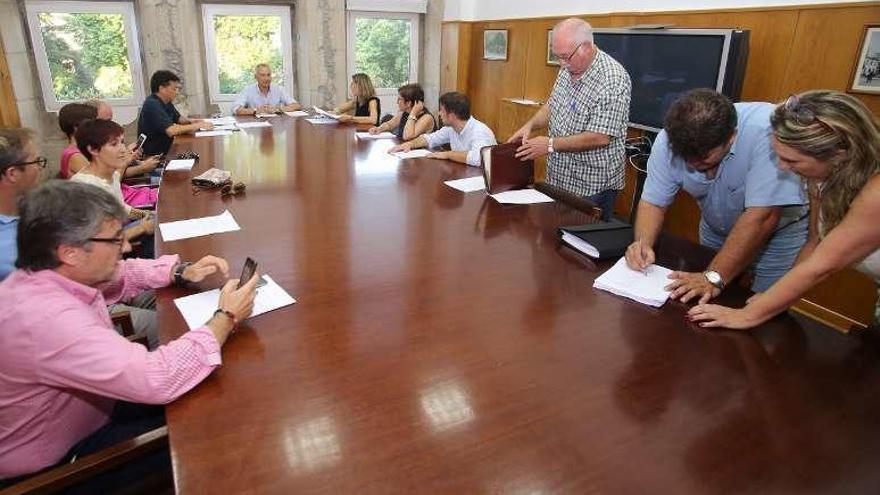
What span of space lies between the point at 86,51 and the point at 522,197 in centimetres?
526

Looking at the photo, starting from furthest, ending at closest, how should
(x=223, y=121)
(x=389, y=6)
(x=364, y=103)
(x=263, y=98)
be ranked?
(x=389, y=6), (x=263, y=98), (x=364, y=103), (x=223, y=121)

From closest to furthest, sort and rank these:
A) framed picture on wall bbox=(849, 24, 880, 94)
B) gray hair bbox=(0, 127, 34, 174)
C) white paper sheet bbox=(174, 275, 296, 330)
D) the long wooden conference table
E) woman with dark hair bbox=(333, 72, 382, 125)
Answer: the long wooden conference table < white paper sheet bbox=(174, 275, 296, 330) < gray hair bbox=(0, 127, 34, 174) < framed picture on wall bbox=(849, 24, 880, 94) < woman with dark hair bbox=(333, 72, 382, 125)

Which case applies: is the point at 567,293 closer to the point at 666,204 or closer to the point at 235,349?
the point at 666,204

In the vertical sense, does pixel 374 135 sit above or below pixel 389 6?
below

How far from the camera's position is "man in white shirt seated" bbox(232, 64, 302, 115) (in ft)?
17.2

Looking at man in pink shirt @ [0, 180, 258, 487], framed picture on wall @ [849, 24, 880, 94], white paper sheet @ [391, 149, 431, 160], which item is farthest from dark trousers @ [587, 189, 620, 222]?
man in pink shirt @ [0, 180, 258, 487]

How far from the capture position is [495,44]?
5.88 m

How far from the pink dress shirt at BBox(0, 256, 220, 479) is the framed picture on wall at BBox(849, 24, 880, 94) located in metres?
3.36

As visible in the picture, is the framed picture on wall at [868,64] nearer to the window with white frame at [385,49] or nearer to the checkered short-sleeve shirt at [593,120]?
the checkered short-sleeve shirt at [593,120]

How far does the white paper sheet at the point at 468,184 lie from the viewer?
2607mm

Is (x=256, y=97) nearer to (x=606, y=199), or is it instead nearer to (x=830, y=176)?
(x=606, y=199)

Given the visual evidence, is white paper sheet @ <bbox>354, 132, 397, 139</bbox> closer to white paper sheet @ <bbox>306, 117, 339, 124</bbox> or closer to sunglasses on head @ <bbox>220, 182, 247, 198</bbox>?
white paper sheet @ <bbox>306, 117, 339, 124</bbox>

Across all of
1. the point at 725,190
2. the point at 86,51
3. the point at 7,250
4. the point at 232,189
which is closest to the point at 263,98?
the point at 86,51

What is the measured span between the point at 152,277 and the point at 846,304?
11.6 feet
